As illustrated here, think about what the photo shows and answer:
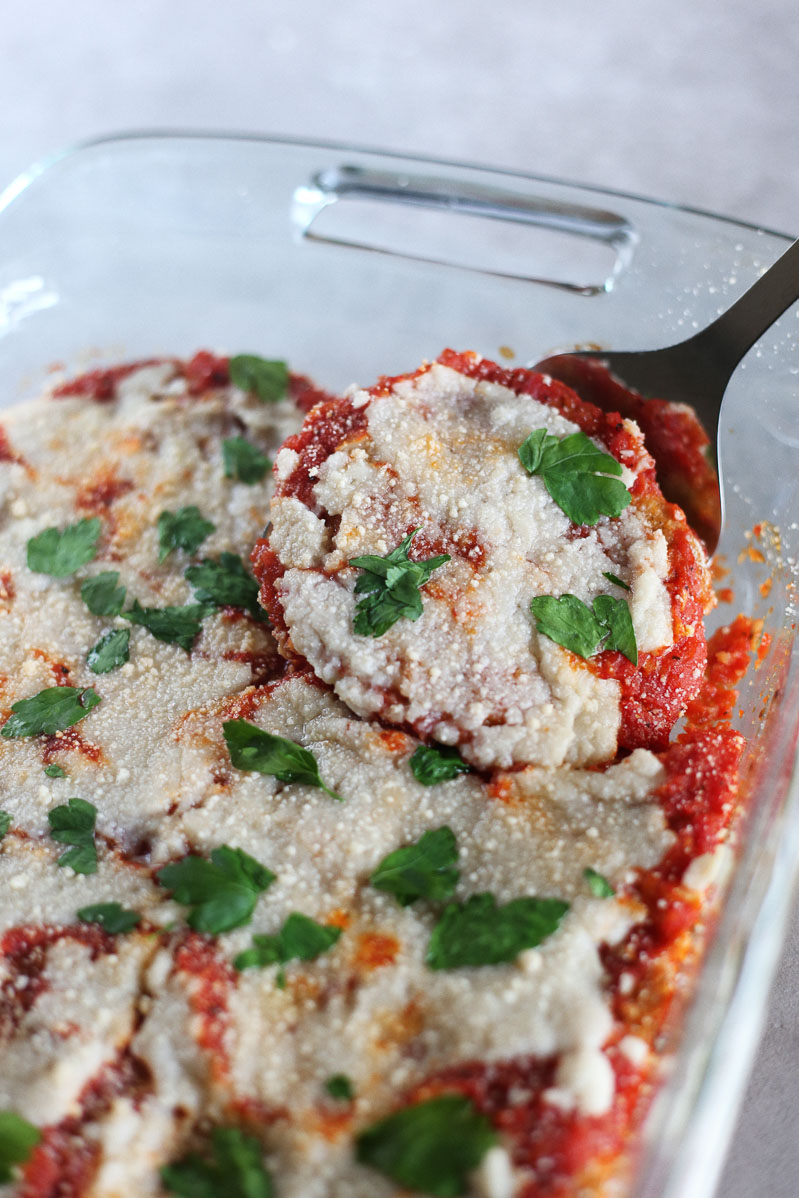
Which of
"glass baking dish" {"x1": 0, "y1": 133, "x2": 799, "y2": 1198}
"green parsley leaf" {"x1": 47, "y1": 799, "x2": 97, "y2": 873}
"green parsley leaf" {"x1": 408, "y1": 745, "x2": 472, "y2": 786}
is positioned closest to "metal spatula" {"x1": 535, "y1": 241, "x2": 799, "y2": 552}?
"glass baking dish" {"x1": 0, "y1": 133, "x2": 799, "y2": 1198}

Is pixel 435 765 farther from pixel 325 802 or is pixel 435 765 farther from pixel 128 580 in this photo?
pixel 128 580

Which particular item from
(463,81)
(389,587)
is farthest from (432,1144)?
(463,81)

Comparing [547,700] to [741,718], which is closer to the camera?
[547,700]

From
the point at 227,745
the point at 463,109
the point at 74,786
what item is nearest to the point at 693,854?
the point at 227,745

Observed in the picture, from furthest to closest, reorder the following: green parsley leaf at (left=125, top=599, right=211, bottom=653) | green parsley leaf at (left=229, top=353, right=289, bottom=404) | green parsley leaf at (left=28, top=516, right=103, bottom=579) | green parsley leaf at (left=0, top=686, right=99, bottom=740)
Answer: green parsley leaf at (left=229, top=353, right=289, bottom=404) < green parsley leaf at (left=28, top=516, right=103, bottom=579) < green parsley leaf at (left=125, top=599, right=211, bottom=653) < green parsley leaf at (left=0, top=686, right=99, bottom=740)

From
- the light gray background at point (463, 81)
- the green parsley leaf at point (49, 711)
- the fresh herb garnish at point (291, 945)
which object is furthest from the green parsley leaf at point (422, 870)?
the light gray background at point (463, 81)

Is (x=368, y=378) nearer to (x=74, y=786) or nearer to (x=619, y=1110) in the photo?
(x=74, y=786)

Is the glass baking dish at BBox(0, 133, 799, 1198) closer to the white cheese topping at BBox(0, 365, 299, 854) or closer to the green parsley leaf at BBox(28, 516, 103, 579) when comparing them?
the white cheese topping at BBox(0, 365, 299, 854)

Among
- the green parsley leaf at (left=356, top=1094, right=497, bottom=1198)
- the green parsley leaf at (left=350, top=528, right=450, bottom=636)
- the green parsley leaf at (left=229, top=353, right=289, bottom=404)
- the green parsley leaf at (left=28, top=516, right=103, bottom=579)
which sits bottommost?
the green parsley leaf at (left=356, top=1094, right=497, bottom=1198)
